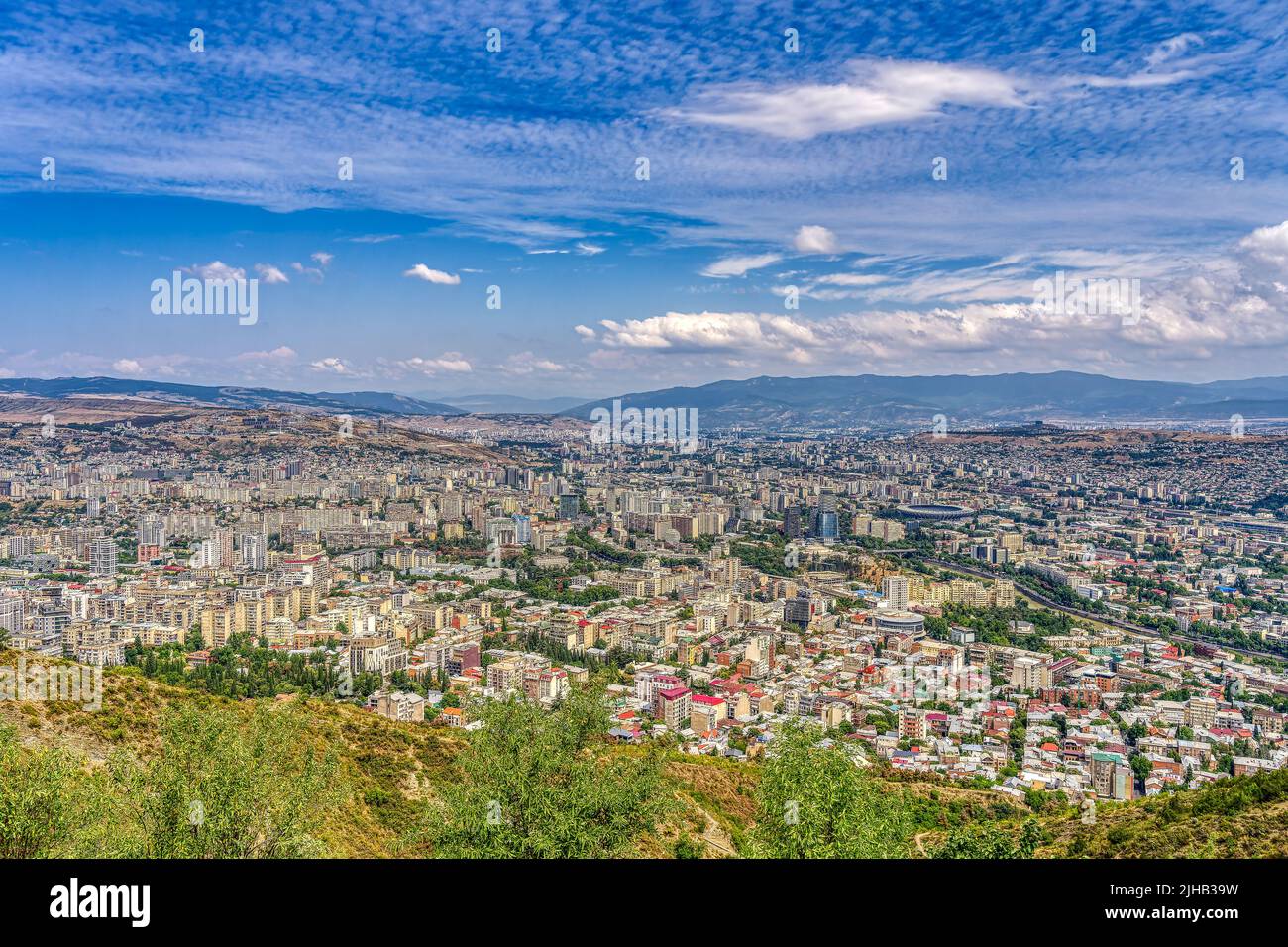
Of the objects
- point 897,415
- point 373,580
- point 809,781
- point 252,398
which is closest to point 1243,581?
point 809,781

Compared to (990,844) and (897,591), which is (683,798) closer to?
(990,844)

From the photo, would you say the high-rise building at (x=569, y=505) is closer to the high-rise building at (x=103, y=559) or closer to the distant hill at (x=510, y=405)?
the high-rise building at (x=103, y=559)

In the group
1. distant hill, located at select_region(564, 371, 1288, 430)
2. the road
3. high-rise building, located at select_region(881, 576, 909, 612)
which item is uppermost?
distant hill, located at select_region(564, 371, 1288, 430)

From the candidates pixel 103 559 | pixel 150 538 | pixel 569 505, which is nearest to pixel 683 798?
pixel 103 559

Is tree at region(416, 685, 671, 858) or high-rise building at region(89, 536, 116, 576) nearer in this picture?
tree at region(416, 685, 671, 858)

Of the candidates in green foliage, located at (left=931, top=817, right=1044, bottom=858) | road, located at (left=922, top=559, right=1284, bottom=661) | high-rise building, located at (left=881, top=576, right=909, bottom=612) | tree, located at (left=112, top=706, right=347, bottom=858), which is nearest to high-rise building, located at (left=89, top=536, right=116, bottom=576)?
high-rise building, located at (left=881, top=576, right=909, bottom=612)

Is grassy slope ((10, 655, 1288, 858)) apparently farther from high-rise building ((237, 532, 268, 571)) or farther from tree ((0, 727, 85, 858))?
high-rise building ((237, 532, 268, 571))
